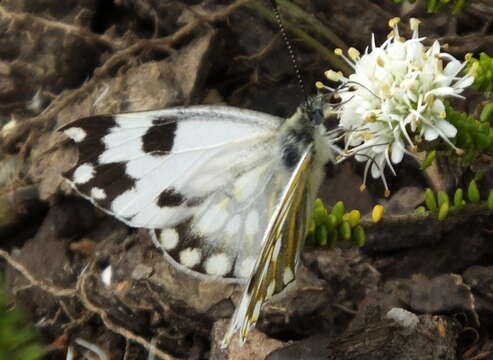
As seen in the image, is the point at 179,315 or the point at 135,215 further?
the point at 179,315

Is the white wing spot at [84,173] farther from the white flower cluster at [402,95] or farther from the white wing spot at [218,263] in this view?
the white flower cluster at [402,95]

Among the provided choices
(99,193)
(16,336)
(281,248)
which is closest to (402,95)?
(281,248)

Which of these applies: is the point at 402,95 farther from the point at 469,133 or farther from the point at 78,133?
the point at 78,133

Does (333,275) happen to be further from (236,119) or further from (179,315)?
(236,119)

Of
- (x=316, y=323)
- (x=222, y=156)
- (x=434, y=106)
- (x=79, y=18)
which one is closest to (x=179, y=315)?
(x=316, y=323)

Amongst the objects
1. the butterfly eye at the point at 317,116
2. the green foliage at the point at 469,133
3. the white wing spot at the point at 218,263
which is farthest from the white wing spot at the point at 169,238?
the green foliage at the point at 469,133
